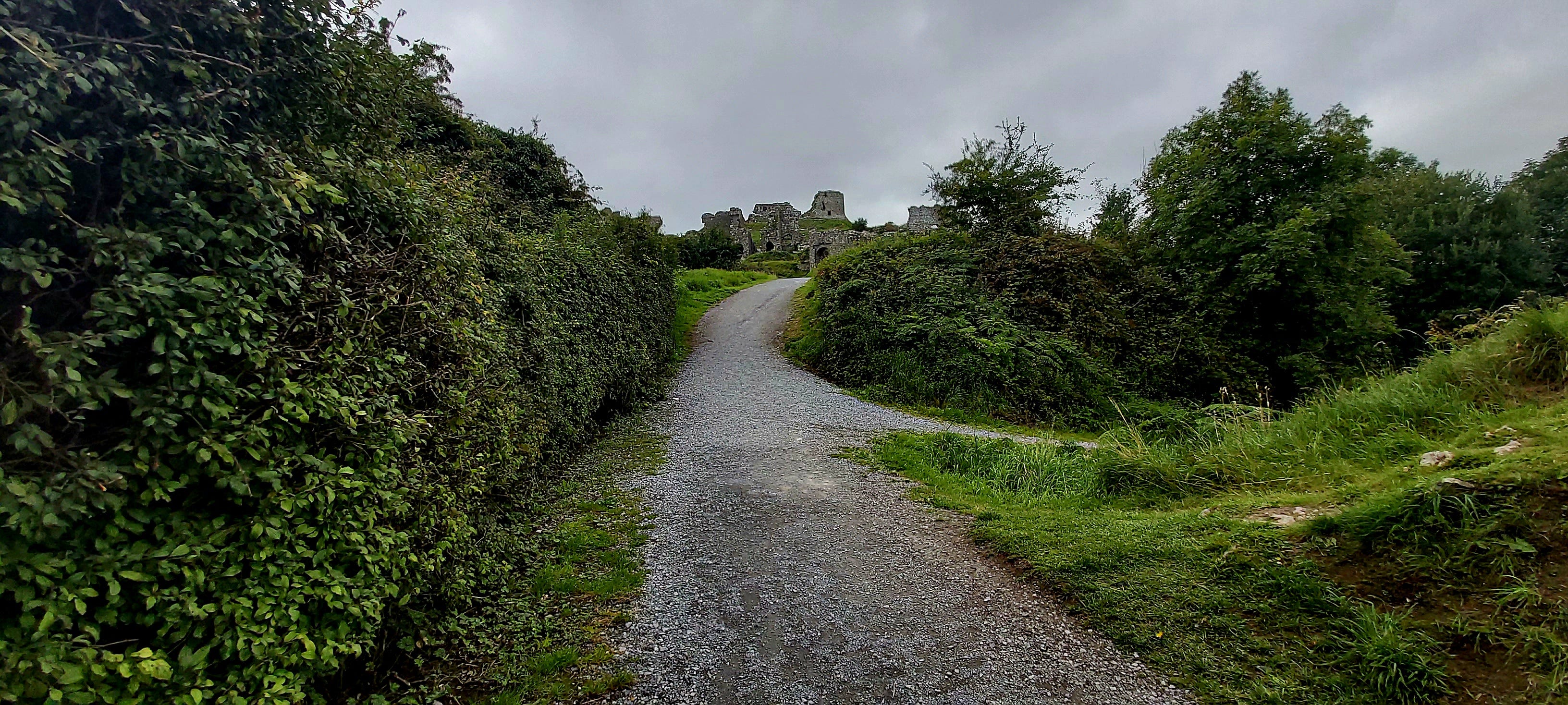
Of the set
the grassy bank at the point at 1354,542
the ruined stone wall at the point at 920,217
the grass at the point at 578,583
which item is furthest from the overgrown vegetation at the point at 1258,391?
the ruined stone wall at the point at 920,217

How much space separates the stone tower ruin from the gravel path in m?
41.2

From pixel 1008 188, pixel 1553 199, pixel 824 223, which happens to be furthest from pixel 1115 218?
pixel 824 223

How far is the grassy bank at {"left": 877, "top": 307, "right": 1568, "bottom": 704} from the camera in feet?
9.16

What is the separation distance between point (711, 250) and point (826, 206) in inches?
619

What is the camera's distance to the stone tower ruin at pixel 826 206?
46.6 m

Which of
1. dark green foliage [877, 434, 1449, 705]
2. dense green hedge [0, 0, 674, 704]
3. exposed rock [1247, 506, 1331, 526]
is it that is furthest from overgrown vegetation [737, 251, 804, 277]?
dense green hedge [0, 0, 674, 704]

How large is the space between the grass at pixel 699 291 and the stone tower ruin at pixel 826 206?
602 inches

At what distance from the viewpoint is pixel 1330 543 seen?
3.55 m

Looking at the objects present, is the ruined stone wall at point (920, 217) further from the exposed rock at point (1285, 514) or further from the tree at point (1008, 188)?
the exposed rock at point (1285, 514)

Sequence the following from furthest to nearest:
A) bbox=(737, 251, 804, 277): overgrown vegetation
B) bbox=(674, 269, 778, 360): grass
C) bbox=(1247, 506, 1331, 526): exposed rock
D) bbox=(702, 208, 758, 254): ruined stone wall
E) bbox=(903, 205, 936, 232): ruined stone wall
Answer: bbox=(702, 208, 758, 254): ruined stone wall → bbox=(737, 251, 804, 277): overgrown vegetation → bbox=(903, 205, 936, 232): ruined stone wall → bbox=(674, 269, 778, 360): grass → bbox=(1247, 506, 1331, 526): exposed rock

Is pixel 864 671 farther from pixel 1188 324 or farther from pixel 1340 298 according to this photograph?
pixel 1340 298

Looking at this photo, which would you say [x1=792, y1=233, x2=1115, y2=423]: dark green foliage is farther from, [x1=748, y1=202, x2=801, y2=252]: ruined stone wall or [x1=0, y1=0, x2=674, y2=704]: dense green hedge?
[x1=748, y1=202, x2=801, y2=252]: ruined stone wall

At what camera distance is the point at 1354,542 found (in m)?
3.50

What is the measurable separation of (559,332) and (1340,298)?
51.5 feet
